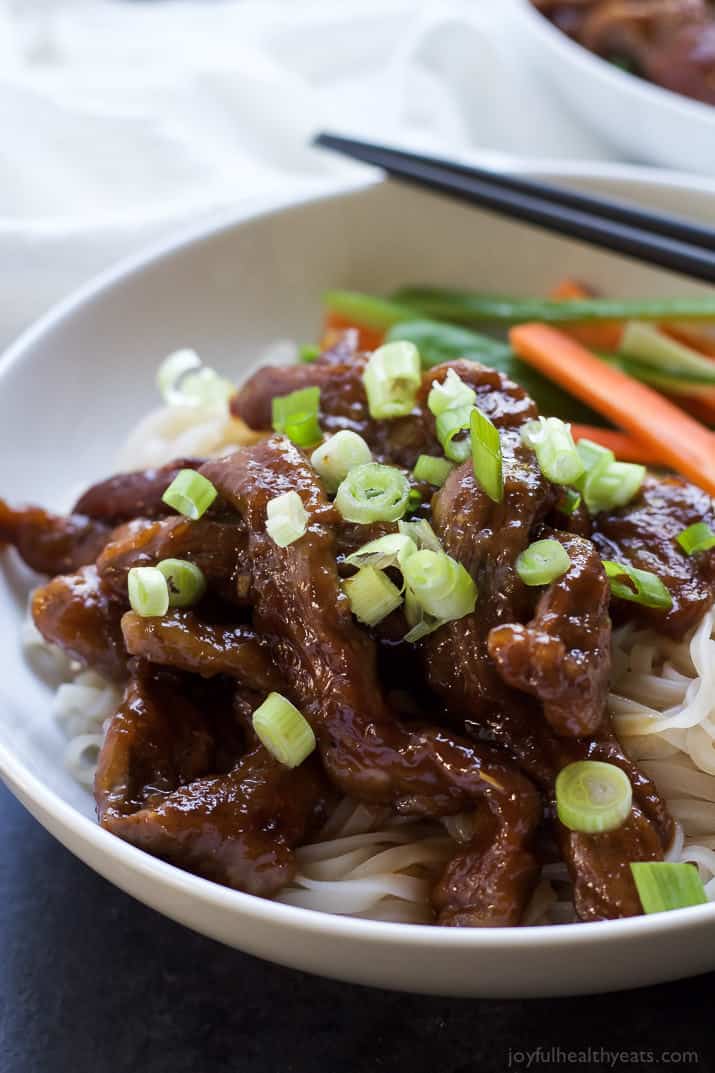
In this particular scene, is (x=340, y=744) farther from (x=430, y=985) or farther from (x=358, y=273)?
(x=358, y=273)

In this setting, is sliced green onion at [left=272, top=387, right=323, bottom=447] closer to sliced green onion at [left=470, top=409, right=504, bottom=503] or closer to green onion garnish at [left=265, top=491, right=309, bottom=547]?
green onion garnish at [left=265, top=491, right=309, bottom=547]

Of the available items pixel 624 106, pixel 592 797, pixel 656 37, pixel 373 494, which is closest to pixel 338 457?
pixel 373 494

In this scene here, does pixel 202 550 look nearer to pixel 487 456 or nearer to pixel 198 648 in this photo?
pixel 198 648

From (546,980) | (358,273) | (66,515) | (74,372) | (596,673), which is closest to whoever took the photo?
(546,980)

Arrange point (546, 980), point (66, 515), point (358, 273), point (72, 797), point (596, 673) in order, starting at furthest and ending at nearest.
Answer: point (358, 273) → point (66, 515) → point (72, 797) → point (596, 673) → point (546, 980)

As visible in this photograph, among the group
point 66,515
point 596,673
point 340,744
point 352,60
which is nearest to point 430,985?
point 340,744

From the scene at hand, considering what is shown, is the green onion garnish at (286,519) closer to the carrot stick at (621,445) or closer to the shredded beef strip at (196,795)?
the shredded beef strip at (196,795)
